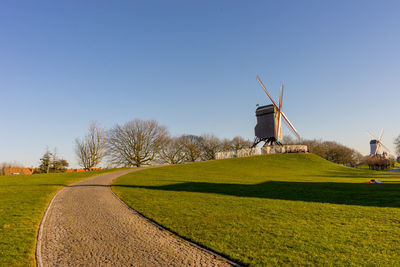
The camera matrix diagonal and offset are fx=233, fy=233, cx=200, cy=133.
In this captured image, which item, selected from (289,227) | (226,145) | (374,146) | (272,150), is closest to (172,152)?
(226,145)

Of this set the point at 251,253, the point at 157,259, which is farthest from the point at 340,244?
the point at 157,259

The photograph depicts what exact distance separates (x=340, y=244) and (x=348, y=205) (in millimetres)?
6430

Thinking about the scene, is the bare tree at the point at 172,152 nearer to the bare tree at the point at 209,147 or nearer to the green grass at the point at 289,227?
the bare tree at the point at 209,147

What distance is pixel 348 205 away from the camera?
11.3 metres

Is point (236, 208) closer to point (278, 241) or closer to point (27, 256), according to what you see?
point (278, 241)

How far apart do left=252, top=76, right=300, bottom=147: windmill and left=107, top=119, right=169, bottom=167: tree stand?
83.0 ft

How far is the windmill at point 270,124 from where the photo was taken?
55312 mm

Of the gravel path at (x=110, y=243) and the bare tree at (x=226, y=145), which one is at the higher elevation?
the bare tree at (x=226, y=145)

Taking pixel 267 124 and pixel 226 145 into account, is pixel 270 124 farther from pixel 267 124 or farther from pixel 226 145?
pixel 226 145

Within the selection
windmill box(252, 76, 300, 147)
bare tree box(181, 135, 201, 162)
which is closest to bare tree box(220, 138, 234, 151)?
bare tree box(181, 135, 201, 162)

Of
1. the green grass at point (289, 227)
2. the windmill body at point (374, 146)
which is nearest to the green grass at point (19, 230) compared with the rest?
the green grass at point (289, 227)

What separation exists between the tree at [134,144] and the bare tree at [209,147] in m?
22.0

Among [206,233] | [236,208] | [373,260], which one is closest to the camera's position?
[373,260]

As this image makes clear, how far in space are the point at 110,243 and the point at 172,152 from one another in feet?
204
